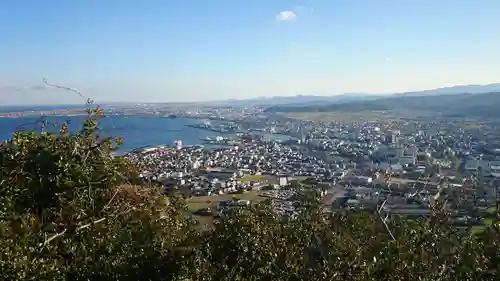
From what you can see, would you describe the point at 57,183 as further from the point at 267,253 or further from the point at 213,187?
the point at 213,187

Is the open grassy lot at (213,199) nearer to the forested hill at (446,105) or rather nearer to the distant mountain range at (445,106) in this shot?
the distant mountain range at (445,106)

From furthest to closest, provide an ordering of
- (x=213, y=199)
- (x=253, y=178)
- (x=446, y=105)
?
1. (x=446, y=105)
2. (x=253, y=178)
3. (x=213, y=199)

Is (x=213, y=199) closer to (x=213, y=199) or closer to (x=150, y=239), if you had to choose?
(x=213, y=199)

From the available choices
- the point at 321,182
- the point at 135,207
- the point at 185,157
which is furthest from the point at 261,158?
the point at 135,207

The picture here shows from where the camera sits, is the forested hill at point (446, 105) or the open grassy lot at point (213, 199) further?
the forested hill at point (446, 105)

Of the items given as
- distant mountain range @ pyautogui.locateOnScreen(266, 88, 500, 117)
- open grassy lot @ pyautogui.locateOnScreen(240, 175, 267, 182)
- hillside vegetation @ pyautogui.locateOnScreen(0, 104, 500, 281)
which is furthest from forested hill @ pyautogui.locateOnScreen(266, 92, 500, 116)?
hillside vegetation @ pyautogui.locateOnScreen(0, 104, 500, 281)

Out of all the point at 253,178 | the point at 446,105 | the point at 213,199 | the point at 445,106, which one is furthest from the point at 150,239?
the point at 446,105

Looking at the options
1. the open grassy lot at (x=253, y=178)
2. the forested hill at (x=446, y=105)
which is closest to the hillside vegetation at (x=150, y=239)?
the open grassy lot at (x=253, y=178)

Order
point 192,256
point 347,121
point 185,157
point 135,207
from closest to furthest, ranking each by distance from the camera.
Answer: point 192,256, point 135,207, point 185,157, point 347,121
